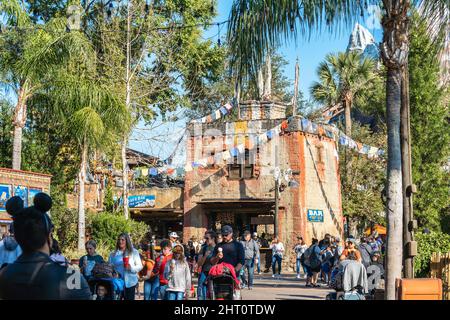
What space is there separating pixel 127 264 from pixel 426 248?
934 cm

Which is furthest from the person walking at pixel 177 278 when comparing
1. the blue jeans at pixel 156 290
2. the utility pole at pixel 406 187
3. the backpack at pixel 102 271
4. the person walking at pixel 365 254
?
the person walking at pixel 365 254

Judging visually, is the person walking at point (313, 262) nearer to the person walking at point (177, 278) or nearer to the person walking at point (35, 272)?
the person walking at point (177, 278)

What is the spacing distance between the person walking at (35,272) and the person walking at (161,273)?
763cm

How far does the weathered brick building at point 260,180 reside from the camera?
36884 mm

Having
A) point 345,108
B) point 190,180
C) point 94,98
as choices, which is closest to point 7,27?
point 94,98

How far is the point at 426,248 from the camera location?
19.5m

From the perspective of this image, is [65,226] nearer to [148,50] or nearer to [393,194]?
[148,50]

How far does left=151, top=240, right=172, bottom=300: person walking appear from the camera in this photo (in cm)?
1338

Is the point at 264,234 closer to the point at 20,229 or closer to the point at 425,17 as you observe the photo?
the point at 425,17

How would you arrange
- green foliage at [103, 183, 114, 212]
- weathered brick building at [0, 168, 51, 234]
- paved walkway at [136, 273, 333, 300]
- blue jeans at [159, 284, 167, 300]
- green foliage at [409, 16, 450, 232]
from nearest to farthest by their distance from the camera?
blue jeans at [159, 284, 167, 300] < paved walkway at [136, 273, 333, 300] < weathered brick building at [0, 168, 51, 234] < green foliage at [409, 16, 450, 232] < green foliage at [103, 183, 114, 212]

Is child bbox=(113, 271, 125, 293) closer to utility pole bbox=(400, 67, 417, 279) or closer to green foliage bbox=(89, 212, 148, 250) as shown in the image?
utility pole bbox=(400, 67, 417, 279)

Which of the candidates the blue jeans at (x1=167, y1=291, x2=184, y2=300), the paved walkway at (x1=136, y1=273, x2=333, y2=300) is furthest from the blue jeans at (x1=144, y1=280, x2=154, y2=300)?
the paved walkway at (x1=136, y1=273, x2=333, y2=300)

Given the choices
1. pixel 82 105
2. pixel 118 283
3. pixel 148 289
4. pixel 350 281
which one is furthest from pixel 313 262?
pixel 118 283

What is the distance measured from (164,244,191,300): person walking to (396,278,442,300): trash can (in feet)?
13.4
